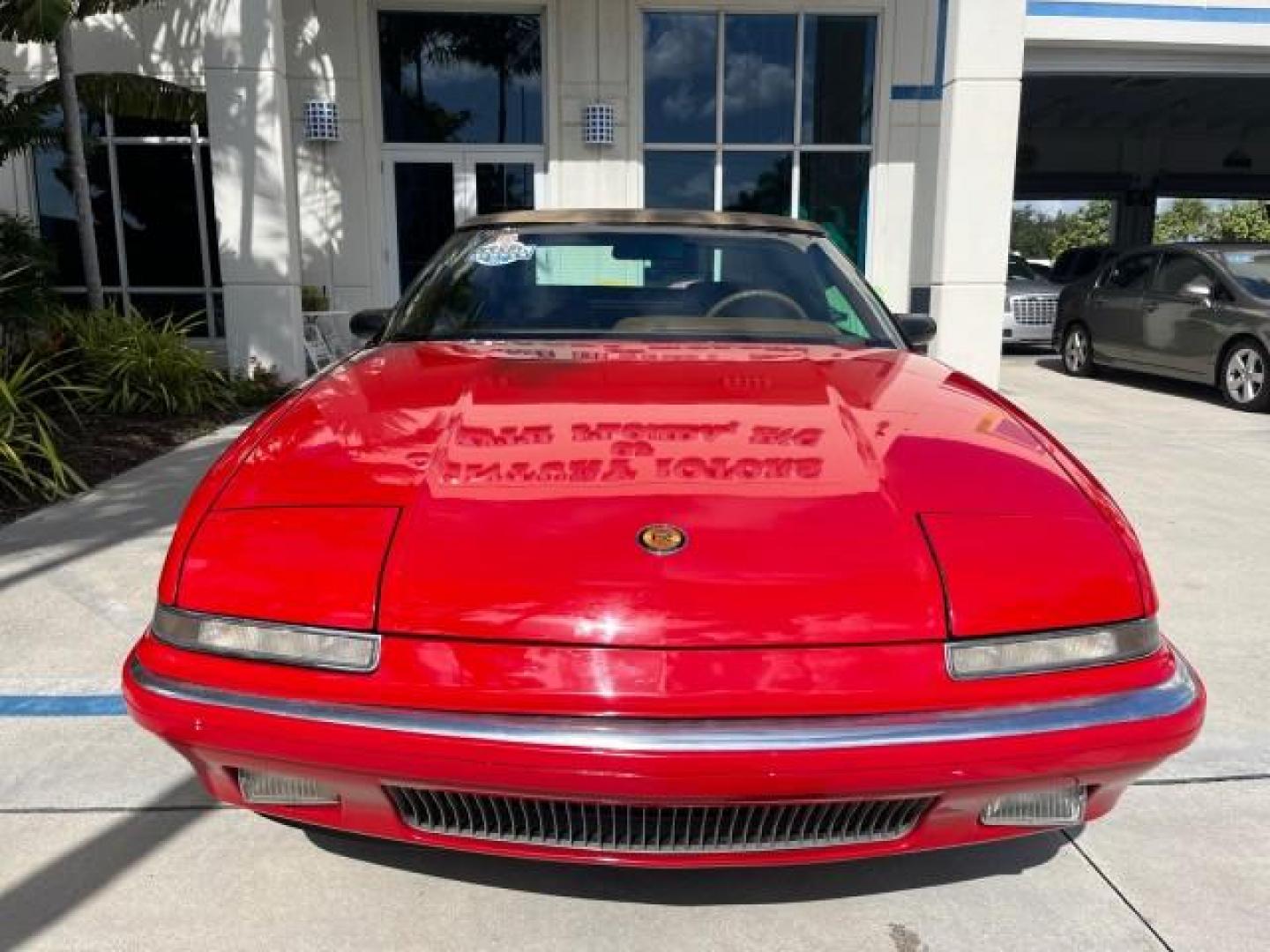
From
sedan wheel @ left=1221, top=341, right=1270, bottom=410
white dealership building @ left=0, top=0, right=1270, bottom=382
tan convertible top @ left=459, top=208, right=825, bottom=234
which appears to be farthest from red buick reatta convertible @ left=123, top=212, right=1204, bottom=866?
white dealership building @ left=0, top=0, right=1270, bottom=382

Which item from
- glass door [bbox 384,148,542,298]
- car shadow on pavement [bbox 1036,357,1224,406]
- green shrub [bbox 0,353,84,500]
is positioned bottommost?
car shadow on pavement [bbox 1036,357,1224,406]

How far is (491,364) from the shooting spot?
2725 mm

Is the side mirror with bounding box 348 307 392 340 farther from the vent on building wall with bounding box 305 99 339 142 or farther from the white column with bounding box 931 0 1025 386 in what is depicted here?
the vent on building wall with bounding box 305 99 339 142

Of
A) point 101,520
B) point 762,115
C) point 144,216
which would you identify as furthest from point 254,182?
point 762,115

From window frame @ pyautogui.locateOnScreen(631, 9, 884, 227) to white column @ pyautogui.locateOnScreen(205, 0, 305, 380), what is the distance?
411 cm

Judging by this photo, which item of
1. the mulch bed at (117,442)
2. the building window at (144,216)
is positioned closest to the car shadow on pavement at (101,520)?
the mulch bed at (117,442)

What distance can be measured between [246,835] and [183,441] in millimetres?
5420

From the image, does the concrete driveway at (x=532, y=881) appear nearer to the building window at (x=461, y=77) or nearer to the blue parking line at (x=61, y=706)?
the blue parking line at (x=61, y=706)

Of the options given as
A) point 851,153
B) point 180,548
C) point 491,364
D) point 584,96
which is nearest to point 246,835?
point 180,548

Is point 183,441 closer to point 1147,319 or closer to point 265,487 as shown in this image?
point 265,487

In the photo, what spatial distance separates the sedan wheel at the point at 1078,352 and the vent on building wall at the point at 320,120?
9085mm

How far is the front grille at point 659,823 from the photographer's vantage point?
1.74m

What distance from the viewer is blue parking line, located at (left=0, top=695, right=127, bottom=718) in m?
2.93

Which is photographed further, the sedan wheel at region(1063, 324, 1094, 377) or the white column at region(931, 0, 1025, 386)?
the sedan wheel at region(1063, 324, 1094, 377)
